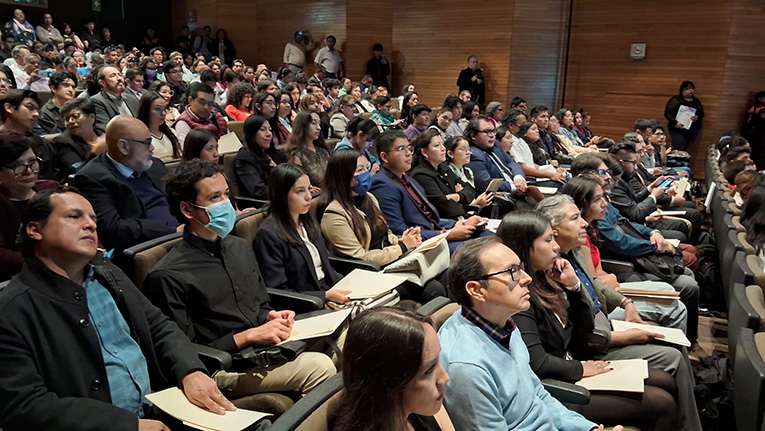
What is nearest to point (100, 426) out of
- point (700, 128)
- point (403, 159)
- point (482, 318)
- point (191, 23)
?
point (482, 318)

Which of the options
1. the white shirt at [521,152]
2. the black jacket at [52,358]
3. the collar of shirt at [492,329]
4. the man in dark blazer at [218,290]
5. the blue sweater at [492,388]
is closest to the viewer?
the black jacket at [52,358]

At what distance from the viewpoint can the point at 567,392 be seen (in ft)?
5.84

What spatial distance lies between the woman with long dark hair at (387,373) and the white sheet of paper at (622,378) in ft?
3.22

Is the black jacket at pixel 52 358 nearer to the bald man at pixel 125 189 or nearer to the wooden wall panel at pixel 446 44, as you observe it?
the bald man at pixel 125 189

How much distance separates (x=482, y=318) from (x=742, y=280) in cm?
159

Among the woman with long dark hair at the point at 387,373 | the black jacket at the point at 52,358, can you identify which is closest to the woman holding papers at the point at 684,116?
the woman with long dark hair at the point at 387,373

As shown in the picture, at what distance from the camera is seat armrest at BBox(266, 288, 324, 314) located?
7.37 ft

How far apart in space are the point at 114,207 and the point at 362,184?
1254 millimetres

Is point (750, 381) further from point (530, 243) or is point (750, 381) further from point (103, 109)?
point (103, 109)

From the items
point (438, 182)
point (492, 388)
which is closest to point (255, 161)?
point (438, 182)

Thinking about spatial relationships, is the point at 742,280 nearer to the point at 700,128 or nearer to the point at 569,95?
the point at 700,128

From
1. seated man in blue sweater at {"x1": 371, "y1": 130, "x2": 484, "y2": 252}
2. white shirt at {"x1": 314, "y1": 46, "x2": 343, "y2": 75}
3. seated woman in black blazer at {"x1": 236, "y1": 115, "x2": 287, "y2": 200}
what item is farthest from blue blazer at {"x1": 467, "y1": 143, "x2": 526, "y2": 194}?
white shirt at {"x1": 314, "y1": 46, "x2": 343, "y2": 75}

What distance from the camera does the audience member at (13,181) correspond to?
2.17 m

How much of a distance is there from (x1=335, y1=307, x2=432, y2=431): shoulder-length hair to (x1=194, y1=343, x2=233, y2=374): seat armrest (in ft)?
2.35
